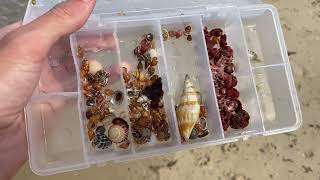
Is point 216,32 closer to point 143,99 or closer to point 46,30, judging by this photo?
point 143,99

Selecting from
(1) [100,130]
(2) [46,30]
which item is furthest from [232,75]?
(2) [46,30]

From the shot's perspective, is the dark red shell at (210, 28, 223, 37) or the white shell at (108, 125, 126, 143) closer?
the white shell at (108, 125, 126, 143)

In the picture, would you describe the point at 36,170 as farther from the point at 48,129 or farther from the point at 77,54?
the point at 77,54

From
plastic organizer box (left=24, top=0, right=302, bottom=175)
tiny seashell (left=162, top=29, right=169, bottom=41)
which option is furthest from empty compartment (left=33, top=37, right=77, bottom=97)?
tiny seashell (left=162, top=29, right=169, bottom=41)

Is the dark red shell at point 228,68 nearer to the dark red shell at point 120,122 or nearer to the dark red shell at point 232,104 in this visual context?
the dark red shell at point 232,104

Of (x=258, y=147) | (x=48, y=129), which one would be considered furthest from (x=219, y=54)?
(x=48, y=129)

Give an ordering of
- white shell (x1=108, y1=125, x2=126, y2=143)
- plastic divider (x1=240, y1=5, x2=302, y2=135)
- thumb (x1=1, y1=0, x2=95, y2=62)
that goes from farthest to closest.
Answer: plastic divider (x1=240, y1=5, x2=302, y2=135) → white shell (x1=108, y1=125, x2=126, y2=143) → thumb (x1=1, y1=0, x2=95, y2=62)

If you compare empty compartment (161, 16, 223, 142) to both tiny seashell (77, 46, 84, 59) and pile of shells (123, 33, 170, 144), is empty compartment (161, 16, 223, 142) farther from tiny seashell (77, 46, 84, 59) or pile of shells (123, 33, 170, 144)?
tiny seashell (77, 46, 84, 59)
